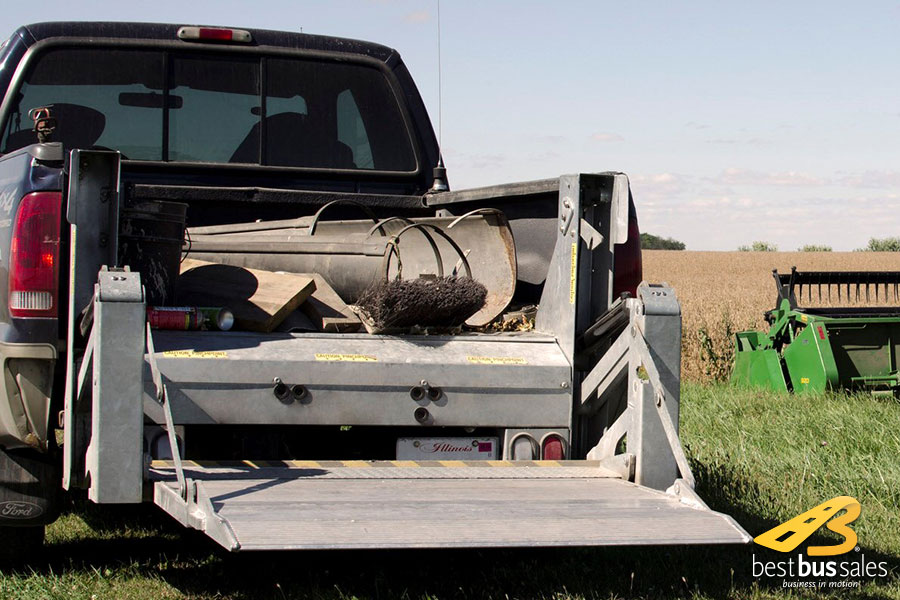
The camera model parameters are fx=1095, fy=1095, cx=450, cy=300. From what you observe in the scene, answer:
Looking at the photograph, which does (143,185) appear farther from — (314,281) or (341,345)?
(341,345)

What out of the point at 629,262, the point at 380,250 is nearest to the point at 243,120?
the point at 380,250

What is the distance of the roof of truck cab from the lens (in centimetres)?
550

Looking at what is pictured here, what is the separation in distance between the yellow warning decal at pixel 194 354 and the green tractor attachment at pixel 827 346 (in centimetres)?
700

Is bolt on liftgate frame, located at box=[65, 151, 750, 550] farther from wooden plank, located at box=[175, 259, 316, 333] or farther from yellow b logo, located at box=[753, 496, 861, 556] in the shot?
yellow b logo, located at box=[753, 496, 861, 556]

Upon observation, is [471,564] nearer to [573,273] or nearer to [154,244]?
[573,273]

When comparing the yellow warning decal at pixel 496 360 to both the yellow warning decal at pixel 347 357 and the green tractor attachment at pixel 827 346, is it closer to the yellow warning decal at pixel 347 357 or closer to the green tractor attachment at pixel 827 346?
the yellow warning decal at pixel 347 357

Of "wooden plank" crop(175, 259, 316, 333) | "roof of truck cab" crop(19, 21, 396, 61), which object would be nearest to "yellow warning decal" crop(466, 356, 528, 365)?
"wooden plank" crop(175, 259, 316, 333)

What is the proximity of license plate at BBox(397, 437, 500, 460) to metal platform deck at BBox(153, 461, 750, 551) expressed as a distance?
4.2 inches

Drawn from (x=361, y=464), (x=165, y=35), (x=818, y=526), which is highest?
(x=165, y=35)

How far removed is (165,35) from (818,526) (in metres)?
3.95

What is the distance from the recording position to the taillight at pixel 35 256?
3.82 metres

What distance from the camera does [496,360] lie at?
4.16m

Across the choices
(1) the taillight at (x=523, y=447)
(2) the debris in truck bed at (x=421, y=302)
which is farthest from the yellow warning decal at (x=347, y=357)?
(1) the taillight at (x=523, y=447)

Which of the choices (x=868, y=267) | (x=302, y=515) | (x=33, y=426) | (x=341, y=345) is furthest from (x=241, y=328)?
(x=868, y=267)
